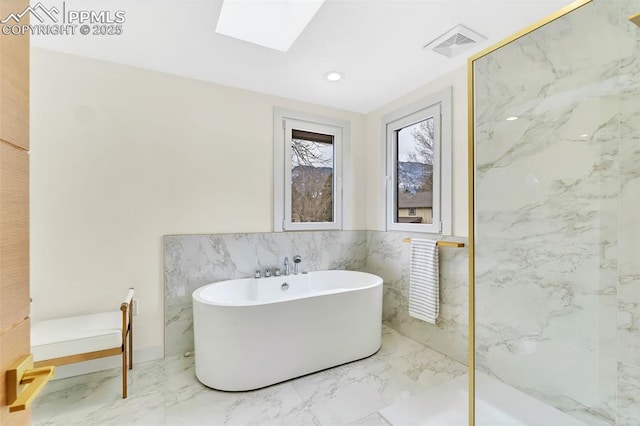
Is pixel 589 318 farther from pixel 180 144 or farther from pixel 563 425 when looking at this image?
pixel 180 144

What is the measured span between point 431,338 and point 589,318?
5.36ft

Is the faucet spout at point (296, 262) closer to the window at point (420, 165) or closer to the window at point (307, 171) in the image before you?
the window at point (307, 171)

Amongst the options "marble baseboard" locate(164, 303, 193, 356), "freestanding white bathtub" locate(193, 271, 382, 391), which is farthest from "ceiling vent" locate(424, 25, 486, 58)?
"marble baseboard" locate(164, 303, 193, 356)

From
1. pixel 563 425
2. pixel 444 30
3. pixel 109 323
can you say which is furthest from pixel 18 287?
pixel 444 30

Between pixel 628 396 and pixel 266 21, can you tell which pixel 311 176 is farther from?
pixel 628 396

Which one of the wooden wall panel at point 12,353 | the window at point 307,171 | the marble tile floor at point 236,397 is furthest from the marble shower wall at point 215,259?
the wooden wall panel at point 12,353

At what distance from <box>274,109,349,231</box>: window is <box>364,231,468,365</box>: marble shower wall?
643 millimetres

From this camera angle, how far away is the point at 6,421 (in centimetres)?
59

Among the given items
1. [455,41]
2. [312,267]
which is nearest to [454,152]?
[455,41]

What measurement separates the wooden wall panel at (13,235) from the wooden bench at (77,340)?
150cm

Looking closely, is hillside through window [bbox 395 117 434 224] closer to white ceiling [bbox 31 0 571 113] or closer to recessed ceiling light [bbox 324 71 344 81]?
white ceiling [bbox 31 0 571 113]

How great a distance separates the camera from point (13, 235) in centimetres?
63

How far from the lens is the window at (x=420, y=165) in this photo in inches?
109

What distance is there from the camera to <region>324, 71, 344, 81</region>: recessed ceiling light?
2.69m
